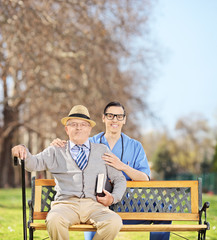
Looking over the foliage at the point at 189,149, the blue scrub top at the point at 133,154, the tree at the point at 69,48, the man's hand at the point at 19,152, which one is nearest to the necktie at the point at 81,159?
the man's hand at the point at 19,152

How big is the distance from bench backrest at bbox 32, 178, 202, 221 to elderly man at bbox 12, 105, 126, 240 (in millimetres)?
430

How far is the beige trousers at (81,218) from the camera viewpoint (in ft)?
13.3

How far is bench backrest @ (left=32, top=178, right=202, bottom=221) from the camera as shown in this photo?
4.82 meters

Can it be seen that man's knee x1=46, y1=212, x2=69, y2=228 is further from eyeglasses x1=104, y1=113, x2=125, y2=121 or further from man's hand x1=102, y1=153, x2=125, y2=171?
eyeglasses x1=104, y1=113, x2=125, y2=121

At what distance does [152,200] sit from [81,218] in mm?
955

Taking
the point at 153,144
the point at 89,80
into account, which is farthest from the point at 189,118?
the point at 89,80

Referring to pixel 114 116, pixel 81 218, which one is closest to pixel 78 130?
pixel 114 116

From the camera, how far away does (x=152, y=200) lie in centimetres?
493

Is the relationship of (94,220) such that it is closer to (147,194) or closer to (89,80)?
(147,194)

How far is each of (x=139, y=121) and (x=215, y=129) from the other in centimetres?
3063

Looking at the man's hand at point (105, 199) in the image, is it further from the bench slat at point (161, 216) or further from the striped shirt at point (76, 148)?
the bench slat at point (161, 216)

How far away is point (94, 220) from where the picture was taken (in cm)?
423

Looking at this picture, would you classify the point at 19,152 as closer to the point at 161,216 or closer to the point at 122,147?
the point at 122,147

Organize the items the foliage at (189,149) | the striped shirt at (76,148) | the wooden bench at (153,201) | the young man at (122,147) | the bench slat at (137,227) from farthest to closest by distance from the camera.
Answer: the foliage at (189,149)
the young man at (122,147)
the wooden bench at (153,201)
the striped shirt at (76,148)
the bench slat at (137,227)
